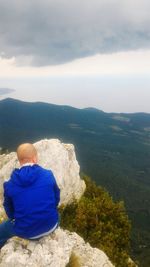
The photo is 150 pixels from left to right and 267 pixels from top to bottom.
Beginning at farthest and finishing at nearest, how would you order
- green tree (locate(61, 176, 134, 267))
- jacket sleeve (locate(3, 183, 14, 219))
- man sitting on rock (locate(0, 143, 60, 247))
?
green tree (locate(61, 176, 134, 267)) → jacket sleeve (locate(3, 183, 14, 219)) → man sitting on rock (locate(0, 143, 60, 247))

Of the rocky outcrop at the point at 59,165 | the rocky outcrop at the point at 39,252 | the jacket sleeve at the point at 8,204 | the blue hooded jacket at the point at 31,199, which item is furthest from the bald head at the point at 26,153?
the rocky outcrop at the point at 59,165

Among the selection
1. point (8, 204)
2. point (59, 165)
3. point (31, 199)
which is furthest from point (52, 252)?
point (59, 165)

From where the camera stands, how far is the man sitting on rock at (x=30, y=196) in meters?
12.6

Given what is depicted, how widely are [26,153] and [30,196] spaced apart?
147 cm

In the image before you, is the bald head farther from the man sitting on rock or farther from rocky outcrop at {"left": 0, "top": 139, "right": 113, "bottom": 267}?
rocky outcrop at {"left": 0, "top": 139, "right": 113, "bottom": 267}

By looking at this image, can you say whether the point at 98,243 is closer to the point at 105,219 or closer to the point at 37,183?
the point at 105,219

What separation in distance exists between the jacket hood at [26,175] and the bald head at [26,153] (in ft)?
0.77

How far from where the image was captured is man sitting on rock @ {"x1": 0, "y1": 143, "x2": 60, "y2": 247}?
12586 millimetres

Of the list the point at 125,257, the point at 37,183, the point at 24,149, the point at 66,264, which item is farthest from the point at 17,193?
the point at 125,257

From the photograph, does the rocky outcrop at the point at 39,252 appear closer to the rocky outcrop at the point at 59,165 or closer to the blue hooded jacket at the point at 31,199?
the blue hooded jacket at the point at 31,199

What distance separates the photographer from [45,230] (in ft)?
42.4

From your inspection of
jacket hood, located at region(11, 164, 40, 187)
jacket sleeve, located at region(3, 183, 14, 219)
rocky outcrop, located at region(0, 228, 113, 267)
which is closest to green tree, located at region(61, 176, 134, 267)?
rocky outcrop, located at region(0, 228, 113, 267)

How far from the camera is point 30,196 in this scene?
41.6 feet

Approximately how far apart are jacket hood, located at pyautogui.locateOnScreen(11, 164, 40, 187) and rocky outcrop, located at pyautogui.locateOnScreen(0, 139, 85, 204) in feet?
55.6
